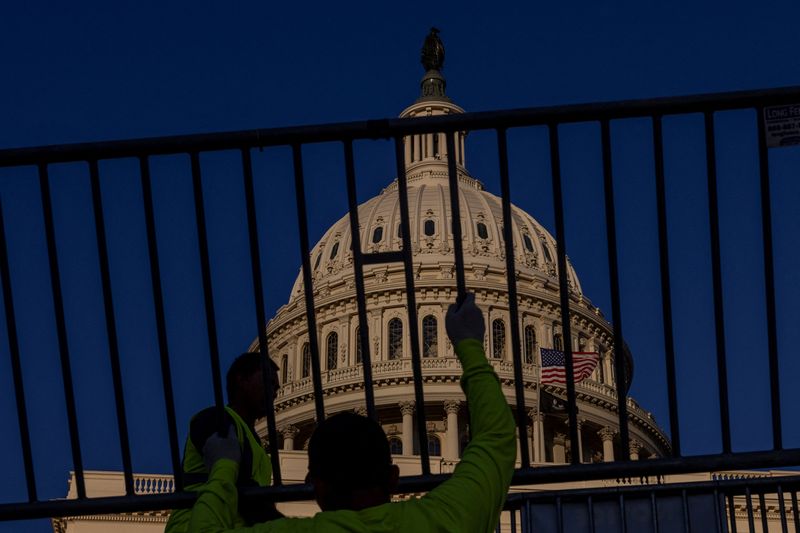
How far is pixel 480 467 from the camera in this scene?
14.9 ft

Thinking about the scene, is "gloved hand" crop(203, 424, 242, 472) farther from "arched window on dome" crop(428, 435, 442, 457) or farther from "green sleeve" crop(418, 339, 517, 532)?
"arched window on dome" crop(428, 435, 442, 457)

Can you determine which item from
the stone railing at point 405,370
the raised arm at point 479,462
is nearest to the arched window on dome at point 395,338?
the stone railing at point 405,370

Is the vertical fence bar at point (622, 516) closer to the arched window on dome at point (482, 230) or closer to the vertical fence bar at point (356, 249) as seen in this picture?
the vertical fence bar at point (356, 249)

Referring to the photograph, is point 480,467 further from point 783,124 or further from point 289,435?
point 289,435

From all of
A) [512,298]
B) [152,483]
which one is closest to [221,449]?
[512,298]

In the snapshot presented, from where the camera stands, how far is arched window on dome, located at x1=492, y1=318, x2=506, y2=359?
78.5 m

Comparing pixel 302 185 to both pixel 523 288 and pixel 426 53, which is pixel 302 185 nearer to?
pixel 523 288

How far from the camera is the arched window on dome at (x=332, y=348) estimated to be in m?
81.2

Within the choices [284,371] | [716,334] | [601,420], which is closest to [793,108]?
[716,334]

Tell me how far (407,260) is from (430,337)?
73.6 m

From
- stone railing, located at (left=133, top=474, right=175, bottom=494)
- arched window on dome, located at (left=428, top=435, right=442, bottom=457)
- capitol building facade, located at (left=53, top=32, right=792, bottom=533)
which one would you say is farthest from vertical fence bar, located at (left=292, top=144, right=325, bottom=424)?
arched window on dome, located at (left=428, top=435, right=442, bottom=457)

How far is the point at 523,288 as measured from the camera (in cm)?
8050

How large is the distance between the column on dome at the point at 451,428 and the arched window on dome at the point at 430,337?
3091 mm

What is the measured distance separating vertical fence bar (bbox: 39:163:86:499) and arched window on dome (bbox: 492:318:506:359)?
71.8m
